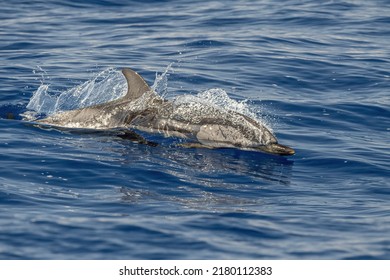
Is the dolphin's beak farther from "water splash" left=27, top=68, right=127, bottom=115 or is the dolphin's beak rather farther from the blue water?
"water splash" left=27, top=68, right=127, bottom=115

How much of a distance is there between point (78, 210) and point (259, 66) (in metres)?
9.87

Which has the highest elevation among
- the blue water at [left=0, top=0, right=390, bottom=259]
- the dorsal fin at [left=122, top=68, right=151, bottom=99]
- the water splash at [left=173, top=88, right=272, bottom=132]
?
the dorsal fin at [left=122, top=68, right=151, bottom=99]

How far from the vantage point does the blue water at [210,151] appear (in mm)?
10359

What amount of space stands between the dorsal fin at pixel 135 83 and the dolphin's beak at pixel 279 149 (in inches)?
86.6

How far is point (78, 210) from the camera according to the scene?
439 inches

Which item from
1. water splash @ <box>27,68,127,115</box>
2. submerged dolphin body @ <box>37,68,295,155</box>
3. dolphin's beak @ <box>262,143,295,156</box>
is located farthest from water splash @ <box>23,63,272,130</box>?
dolphin's beak @ <box>262,143,295,156</box>

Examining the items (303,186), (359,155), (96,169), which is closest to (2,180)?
(96,169)

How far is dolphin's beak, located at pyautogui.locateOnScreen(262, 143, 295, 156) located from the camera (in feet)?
45.4

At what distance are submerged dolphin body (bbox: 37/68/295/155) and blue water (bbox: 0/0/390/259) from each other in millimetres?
201

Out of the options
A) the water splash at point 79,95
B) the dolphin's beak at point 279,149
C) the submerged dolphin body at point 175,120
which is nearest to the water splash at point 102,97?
the water splash at point 79,95

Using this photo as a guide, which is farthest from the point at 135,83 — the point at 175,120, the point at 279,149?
the point at 279,149

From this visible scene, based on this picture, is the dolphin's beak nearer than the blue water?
No

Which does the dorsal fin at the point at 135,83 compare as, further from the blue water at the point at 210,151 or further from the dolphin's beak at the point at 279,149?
the dolphin's beak at the point at 279,149

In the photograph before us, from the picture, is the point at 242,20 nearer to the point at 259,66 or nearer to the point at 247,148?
the point at 259,66
